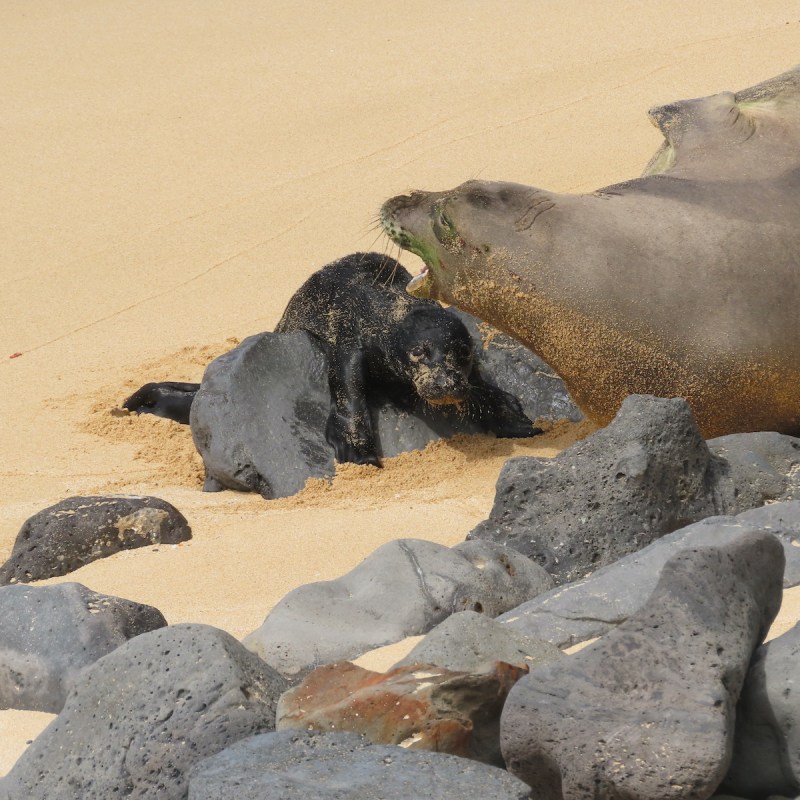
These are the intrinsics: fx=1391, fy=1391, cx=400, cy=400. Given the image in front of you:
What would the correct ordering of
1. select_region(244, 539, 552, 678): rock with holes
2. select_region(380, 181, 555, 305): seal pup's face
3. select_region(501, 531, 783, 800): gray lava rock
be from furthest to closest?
select_region(380, 181, 555, 305): seal pup's face, select_region(244, 539, 552, 678): rock with holes, select_region(501, 531, 783, 800): gray lava rock

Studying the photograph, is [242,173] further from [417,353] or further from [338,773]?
[338,773]

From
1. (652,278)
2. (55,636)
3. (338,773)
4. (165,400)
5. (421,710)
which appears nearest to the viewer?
(338,773)

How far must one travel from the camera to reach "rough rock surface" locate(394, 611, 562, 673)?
2.75 meters

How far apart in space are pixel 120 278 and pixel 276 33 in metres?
6.37

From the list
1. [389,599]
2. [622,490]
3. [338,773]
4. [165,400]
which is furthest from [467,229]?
[338,773]

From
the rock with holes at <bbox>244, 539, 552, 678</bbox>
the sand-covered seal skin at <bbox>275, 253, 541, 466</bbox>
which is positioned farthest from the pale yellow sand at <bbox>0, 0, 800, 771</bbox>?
the rock with holes at <bbox>244, 539, 552, 678</bbox>

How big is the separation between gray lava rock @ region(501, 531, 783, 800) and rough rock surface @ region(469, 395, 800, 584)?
1242 millimetres

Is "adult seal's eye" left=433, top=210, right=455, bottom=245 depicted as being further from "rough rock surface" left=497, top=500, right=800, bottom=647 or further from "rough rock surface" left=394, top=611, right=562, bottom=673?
"rough rock surface" left=394, top=611, right=562, bottom=673

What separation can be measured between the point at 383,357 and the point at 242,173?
629 centimetres

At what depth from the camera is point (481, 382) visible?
595cm

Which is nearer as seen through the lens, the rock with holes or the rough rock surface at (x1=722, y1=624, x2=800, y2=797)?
the rough rock surface at (x1=722, y1=624, x2=800, y2=797)

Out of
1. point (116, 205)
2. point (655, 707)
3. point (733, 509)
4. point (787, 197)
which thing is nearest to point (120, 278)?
point (116, 205)

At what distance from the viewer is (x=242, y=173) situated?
464 inches

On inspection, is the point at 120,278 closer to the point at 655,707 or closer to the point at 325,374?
the point at 325,374
